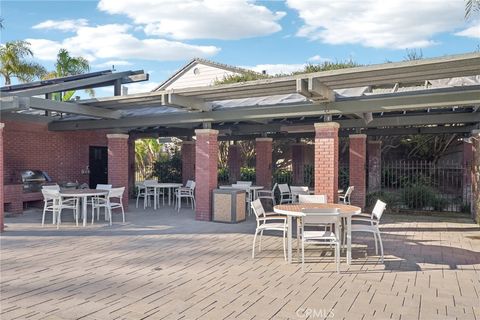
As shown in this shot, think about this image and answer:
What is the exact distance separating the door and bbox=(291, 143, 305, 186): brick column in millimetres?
7282

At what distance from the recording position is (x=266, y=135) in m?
13.9

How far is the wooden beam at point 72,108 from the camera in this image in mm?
8650

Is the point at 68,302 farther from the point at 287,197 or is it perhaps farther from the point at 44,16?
the point at 287,197

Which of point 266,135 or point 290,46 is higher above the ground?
point 290,46

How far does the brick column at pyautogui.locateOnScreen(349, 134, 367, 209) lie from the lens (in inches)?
472

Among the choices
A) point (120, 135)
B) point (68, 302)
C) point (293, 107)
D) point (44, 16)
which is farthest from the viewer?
point (120, 135)

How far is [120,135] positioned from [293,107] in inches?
217

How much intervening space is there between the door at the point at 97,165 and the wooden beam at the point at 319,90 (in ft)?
32.6

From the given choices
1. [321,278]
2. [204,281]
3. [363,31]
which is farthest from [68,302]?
[363,31]

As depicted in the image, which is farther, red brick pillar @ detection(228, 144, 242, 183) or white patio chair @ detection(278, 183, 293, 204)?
red brick pillar @ detection(228, 144, 242, 183)

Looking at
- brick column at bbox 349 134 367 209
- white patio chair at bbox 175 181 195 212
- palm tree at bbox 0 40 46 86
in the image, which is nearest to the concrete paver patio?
white patio chair at bbox 175 181 195 212

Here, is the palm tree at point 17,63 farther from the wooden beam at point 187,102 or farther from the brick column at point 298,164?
the wooden beam at point 187,102

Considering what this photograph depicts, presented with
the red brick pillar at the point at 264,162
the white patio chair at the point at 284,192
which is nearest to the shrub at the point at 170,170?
the red brick pillar at the point at 264,162

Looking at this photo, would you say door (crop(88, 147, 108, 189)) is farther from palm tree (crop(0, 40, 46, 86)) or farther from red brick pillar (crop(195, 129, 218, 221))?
palm tree (crop(0, 40, 46, 86))
